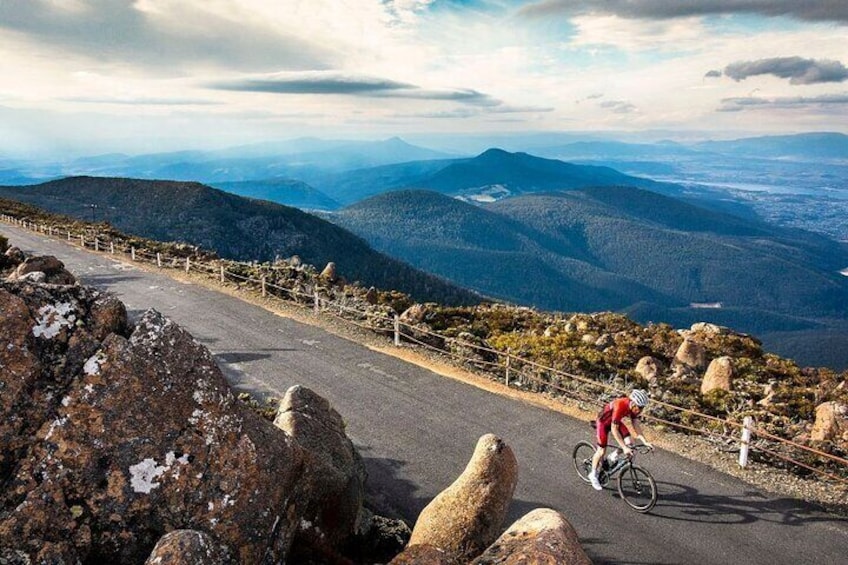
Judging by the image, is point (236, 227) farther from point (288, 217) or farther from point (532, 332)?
point (532, 332)

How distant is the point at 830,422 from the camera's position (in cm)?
1526

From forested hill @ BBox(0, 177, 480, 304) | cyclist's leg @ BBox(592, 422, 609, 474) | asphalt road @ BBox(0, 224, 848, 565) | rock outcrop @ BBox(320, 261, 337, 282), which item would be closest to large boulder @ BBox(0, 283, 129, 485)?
asphalt road @ BBox(0, 224, 848, 565)

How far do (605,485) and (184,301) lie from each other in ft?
71.8

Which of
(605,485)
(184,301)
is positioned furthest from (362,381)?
(184,301)

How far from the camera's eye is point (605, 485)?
12.0 metres

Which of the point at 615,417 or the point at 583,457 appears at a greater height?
the point at 615,417

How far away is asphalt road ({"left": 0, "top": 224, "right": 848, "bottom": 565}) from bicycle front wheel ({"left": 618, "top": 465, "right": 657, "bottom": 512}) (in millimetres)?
182

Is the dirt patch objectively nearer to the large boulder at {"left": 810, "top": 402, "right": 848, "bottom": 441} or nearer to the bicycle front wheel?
the bicycle front wheel

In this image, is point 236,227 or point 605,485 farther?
point 236,227

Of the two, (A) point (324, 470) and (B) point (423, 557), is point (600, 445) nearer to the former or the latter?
(A) point (324, 470)

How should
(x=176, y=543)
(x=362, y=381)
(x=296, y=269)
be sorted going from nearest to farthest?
(x=176, y=543) → (x=362, y=381) → (x=296, y=269)

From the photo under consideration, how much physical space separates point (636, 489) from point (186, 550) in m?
9.24

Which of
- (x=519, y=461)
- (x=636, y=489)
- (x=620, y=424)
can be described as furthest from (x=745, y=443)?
(x=519, y=461)

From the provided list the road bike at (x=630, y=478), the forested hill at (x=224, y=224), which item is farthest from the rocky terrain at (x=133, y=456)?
the forested hill at (x=224, y=224)
